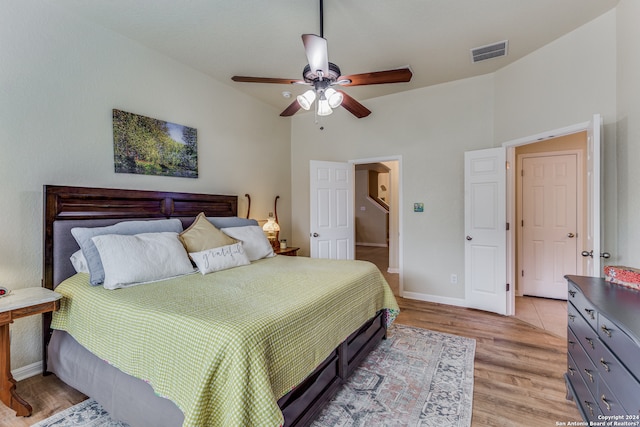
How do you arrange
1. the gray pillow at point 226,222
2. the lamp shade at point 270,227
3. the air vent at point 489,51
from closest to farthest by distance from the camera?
the air vent at point 489,51
the gray pillow at point 226,222
the lamp shade at point 270,227

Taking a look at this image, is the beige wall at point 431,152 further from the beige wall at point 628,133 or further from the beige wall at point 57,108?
the beige wall at point 57,108

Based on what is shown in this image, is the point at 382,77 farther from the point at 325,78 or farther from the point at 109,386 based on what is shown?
the point at 109,386

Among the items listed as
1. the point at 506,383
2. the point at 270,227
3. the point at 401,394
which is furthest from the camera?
the point at 270,227

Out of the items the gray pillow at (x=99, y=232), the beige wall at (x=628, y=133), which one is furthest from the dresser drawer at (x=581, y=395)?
the gray pillow at (x=99, y=232)

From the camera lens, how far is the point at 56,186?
7.40 feet

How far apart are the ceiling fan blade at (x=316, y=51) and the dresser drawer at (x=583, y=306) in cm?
206

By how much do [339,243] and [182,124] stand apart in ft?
8.66

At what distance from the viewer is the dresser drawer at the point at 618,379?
111 centimetres

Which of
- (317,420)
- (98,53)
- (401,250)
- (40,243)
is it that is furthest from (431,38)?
(40,243)

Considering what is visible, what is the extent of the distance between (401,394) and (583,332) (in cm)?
116

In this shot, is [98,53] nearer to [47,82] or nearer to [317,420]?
[47,82]

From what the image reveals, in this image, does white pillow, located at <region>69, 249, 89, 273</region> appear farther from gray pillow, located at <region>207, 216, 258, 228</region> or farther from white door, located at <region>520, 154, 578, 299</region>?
white door, located at <region>520, 154, 578, 299</region>

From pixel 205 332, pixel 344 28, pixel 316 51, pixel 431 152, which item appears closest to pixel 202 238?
pixel 205 332

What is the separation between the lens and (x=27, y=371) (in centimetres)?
218
